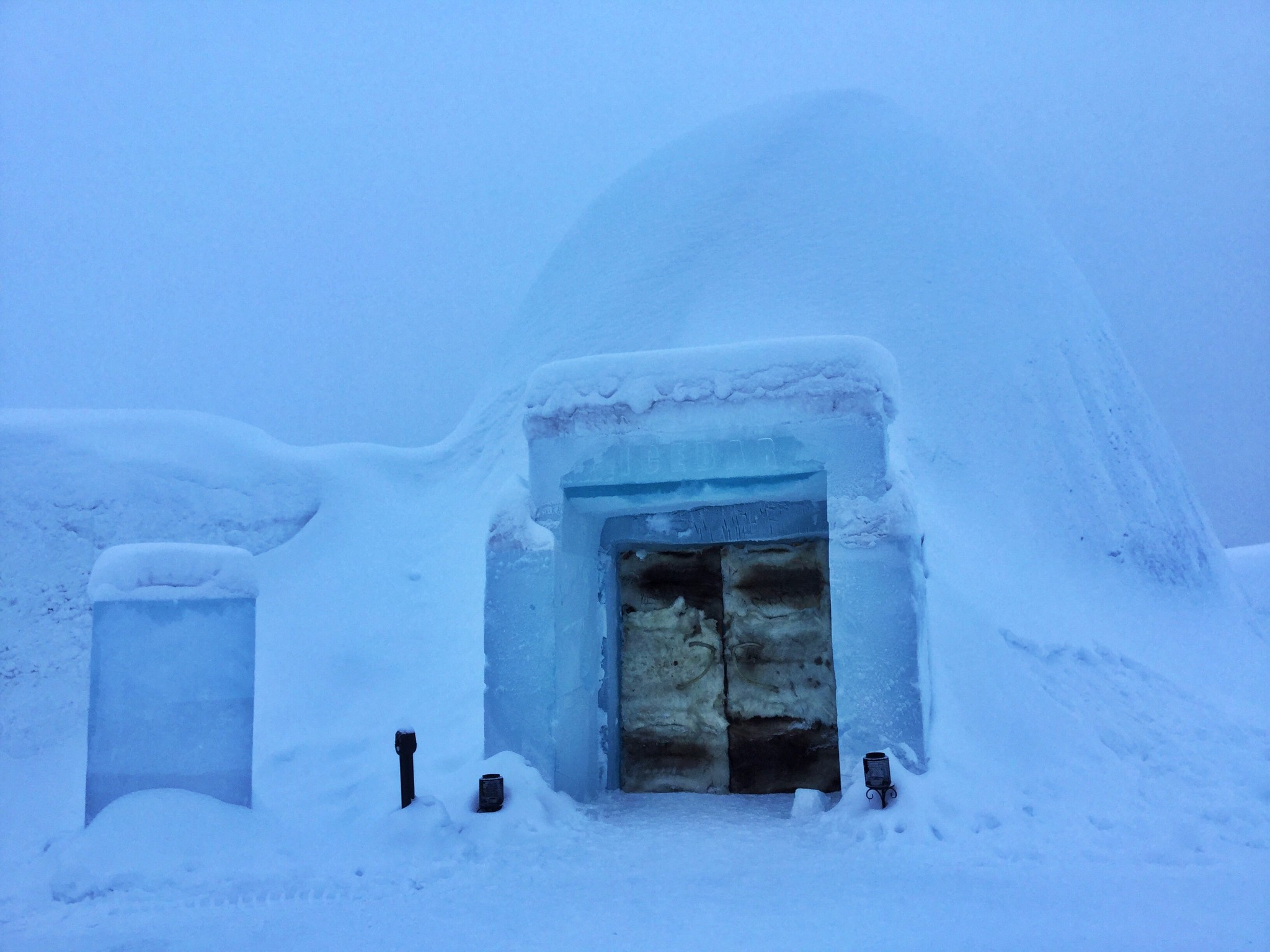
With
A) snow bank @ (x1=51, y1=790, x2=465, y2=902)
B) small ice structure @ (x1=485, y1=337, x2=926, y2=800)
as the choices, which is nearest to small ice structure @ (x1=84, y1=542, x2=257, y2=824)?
snow bank @ (x1=51, y1=790, x2=465, y2=902)

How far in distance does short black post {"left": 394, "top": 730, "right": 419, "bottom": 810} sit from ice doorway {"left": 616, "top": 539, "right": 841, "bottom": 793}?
1780 millimetres

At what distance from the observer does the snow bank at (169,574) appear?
5.55 m

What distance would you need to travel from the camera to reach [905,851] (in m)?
4.50

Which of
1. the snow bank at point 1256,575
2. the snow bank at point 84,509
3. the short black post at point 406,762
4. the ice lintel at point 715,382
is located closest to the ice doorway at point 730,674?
the ice lintel at point 715,382

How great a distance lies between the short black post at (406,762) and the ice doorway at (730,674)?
178 cm

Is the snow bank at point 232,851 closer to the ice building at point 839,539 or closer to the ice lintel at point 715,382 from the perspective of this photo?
the ice building at point 839,539

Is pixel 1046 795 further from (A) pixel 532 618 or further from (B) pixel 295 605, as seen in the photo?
(B) pixel 295 605

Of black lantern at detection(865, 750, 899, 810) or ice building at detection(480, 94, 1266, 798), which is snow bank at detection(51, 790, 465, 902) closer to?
ice building at detection(480, 94, 1266, 798)

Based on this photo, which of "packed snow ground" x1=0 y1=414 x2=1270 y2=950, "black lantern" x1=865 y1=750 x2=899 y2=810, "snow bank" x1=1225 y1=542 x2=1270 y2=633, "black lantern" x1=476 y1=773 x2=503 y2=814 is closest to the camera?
"packed snow ground" x1=0 y1=414 x2=1270 y2=950

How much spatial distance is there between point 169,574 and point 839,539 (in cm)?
428

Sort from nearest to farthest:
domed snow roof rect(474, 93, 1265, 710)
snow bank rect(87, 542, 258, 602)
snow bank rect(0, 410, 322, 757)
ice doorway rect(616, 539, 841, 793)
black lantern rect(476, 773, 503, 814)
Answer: black lantern rect(476, 773, 503, 814), snow bank rect(87, 542, 258, 602), ice doorway rect(616, 539, 841, 793), domed snow roof rect(474, 93, 1265, 710), snow bank rect(0, 410, 322, 757)

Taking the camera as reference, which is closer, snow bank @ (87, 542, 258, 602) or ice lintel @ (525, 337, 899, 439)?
snow bank @ (87, 542, 258, 602)

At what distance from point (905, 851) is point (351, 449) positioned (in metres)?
9.84

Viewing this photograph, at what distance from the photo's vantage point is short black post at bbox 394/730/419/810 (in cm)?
544
